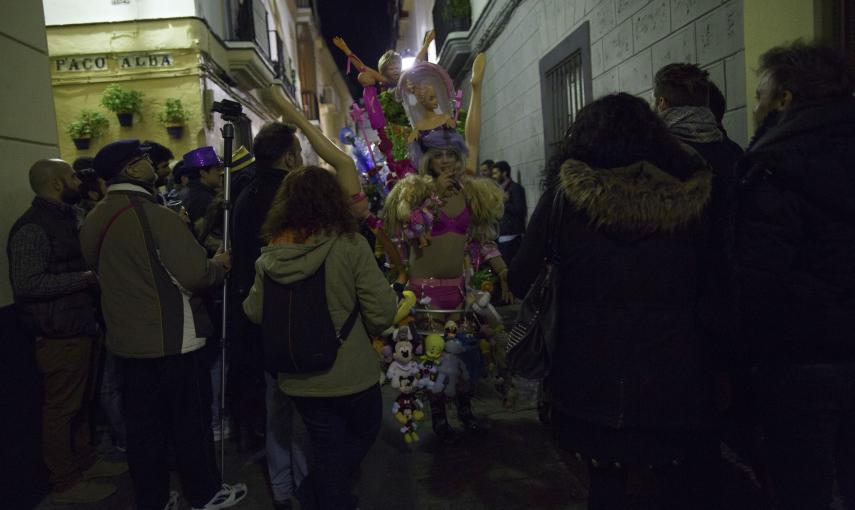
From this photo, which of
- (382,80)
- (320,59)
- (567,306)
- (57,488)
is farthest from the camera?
(320,59)

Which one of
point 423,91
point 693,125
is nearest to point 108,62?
point 423,91

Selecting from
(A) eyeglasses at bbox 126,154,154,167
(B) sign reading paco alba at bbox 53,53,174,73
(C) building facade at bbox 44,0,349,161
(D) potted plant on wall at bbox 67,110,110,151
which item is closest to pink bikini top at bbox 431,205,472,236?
(A) eyeglasses at bbox 126,154,154,167

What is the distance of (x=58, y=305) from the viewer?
3504 mm

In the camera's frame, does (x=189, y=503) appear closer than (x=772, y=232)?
No

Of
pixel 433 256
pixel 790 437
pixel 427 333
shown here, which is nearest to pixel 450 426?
pixel 427 333

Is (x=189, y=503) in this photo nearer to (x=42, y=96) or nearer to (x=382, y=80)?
(x=42, y=96)

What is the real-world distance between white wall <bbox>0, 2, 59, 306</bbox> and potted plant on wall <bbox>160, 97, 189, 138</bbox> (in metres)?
6.12

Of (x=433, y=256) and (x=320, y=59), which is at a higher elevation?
(x=320, y=59)

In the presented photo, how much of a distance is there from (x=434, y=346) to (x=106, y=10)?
374 inches

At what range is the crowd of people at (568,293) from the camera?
1923 millimetres

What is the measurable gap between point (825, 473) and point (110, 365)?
4.04 metres

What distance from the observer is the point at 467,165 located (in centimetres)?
397

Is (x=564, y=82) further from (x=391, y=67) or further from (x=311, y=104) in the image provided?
(x=311, y=104)

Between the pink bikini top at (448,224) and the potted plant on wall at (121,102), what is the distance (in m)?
8.15
